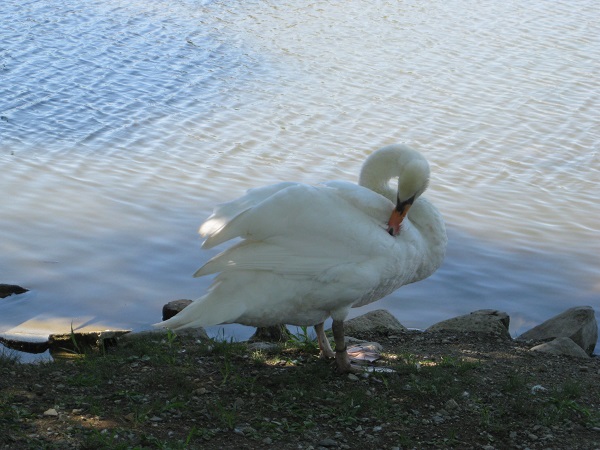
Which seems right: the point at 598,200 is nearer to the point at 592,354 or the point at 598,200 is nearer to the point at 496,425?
the point at 592,354

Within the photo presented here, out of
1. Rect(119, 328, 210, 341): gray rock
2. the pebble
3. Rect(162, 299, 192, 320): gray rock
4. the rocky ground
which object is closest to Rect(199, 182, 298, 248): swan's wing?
the rocky ground

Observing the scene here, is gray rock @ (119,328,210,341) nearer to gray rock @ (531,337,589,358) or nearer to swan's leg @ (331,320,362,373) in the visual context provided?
swan's leg @ (331,320,362,373)

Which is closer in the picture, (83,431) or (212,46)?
(83,431)

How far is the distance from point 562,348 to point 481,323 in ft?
2.21

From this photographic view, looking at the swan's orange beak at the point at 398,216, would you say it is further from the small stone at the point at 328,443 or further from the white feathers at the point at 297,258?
the small stone at the point at 328,443

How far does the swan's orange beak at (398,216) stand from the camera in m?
5.41

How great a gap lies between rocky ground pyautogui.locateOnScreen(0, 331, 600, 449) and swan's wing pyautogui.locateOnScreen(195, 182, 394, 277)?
703 mm

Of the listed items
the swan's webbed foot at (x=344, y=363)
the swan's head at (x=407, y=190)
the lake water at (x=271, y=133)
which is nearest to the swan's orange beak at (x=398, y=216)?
the swan's head at (x=407, y=190)

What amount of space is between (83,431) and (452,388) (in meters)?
2.16

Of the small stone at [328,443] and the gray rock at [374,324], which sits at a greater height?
the small stone at [328,443]

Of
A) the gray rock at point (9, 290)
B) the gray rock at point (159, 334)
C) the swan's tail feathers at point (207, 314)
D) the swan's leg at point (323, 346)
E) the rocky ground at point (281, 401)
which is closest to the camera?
the rocky ground at point (281, 401)

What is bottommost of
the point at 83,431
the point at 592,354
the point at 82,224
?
the point at 592,354

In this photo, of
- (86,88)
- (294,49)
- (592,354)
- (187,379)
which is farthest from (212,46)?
(187,379)

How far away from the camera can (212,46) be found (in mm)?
14883
